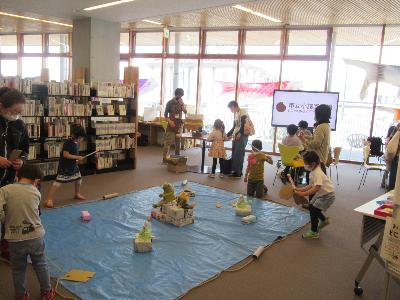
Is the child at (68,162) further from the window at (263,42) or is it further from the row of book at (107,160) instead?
the window at (263,42)

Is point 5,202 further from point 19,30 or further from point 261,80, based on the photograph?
point 19,30

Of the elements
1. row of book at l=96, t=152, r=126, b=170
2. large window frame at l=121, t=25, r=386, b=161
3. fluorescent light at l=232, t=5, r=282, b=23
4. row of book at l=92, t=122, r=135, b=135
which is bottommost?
row of book at l=96, t=152, r=126, b=170

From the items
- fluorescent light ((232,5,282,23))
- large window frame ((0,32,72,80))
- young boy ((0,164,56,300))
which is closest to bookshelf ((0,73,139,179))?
fluorescent light ((232,5,282,23))

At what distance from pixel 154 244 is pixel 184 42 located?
351 inches

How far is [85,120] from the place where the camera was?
689 centimetres

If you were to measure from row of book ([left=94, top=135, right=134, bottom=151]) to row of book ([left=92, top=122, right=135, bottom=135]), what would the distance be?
0.13 metres

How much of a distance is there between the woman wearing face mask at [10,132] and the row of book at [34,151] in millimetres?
2998

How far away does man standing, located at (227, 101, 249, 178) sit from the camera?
728 cm

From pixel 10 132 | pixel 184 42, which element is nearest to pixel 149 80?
pixel 184 42

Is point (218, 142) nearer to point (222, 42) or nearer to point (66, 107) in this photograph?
point (66, 107)

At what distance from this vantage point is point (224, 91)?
11.5 m

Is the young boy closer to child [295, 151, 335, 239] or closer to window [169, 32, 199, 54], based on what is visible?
child [295, 151, 335, 239]

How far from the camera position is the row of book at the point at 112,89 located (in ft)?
23.0

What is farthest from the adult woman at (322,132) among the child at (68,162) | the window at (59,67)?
the window at (59,67)
